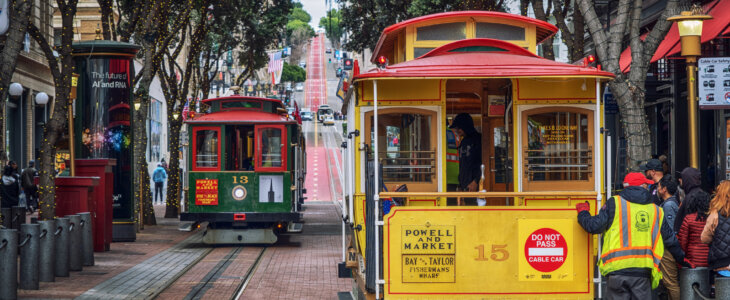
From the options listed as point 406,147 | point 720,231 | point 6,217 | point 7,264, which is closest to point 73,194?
point 6,217

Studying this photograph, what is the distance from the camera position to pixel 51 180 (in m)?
16.5

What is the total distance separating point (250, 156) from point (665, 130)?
981 centimetres

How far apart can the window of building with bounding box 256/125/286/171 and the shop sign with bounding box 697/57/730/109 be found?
1105 centimetres

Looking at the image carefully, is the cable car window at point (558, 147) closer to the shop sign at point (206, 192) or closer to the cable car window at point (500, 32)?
the cable car window at point (500, 32)

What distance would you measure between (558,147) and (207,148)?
1163cm

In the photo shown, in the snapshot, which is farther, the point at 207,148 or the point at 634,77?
the point at 207,148

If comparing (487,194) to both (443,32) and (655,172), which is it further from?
(655,172)

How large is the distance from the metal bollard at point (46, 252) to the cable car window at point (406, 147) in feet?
18.8

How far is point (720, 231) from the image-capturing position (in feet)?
28.6

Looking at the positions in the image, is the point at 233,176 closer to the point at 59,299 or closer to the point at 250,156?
the point at 250,156

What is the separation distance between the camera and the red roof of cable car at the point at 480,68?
30.6ft

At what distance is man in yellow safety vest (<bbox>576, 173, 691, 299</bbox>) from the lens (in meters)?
8.56

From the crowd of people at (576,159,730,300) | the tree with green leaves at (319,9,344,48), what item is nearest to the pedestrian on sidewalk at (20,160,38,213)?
the tree with green leaves at (319,9,344,48)

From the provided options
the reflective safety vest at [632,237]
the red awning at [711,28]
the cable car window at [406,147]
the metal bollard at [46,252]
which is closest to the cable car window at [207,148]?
the metal bollard at [46,252]
